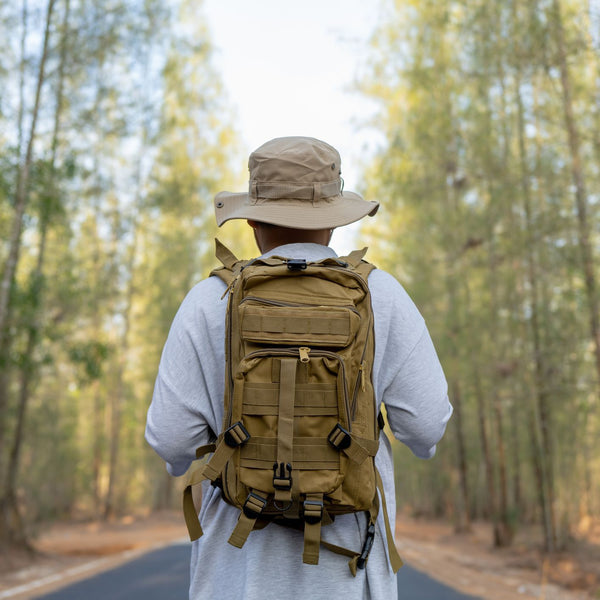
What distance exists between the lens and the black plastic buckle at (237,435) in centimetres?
200

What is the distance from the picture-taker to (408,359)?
2223mm

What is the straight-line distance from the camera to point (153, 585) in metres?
9.63

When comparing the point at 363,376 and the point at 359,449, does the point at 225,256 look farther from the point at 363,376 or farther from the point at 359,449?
the point at 359,449

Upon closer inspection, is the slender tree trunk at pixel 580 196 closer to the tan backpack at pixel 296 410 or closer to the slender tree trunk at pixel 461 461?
the tan backpack at pixel 296 410

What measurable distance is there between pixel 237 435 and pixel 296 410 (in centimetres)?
16

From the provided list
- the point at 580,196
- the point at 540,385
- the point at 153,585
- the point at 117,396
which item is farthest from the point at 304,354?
the point at 117,396

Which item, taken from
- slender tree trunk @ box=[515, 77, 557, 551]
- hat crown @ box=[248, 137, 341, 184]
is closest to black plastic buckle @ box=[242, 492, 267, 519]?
hat crown @ box=[248, 137, 341, 184]

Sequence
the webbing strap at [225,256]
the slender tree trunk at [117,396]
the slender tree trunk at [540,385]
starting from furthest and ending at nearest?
1. the slender tree trunk at [117,396]
2. the slender tree trunk at [540,385]
3. the webbing strap at [225,256]

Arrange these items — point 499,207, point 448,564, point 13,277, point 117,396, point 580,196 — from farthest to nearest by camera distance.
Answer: point 117,396, point 499,207, point 448,564, point 13,277, point 580,196

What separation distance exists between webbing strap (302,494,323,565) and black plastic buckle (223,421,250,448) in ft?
0.71

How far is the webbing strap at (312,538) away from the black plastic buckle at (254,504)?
12cm

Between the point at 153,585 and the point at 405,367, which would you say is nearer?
the point at 405,367

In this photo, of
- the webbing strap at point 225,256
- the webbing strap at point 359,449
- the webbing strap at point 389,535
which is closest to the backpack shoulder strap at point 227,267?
the webbing strap at point 225,256

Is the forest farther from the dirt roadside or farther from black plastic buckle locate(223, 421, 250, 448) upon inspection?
black plastic buckle locate(223, 421, 250, 448)
